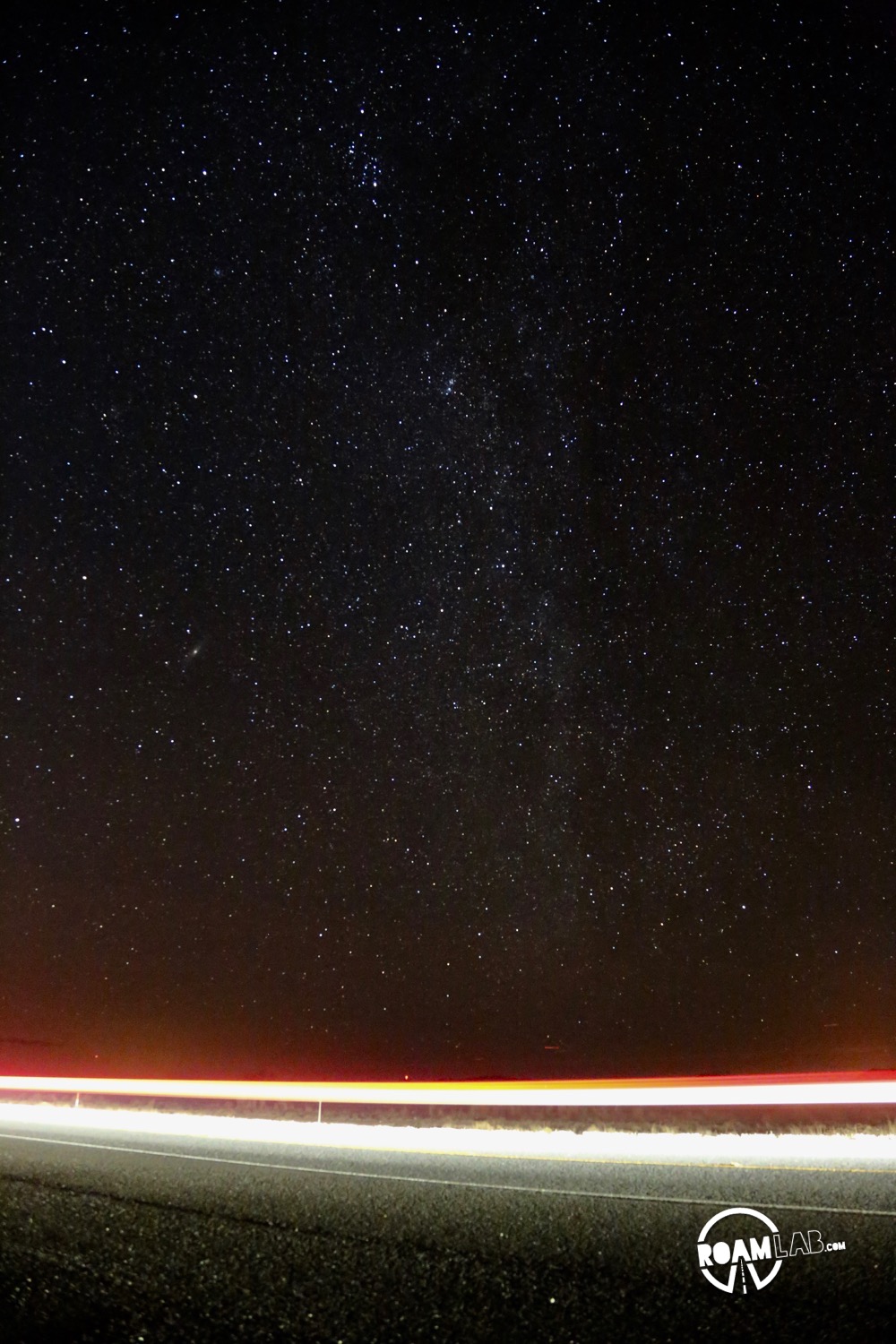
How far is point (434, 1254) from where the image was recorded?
4730mm

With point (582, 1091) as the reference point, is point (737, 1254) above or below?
below

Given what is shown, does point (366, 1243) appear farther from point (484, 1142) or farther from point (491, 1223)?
point (484, 1142)

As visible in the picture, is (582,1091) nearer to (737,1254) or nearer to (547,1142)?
(547,1142)

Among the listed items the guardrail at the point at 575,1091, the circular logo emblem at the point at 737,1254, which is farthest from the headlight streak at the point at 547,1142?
the circular logo emblem at the point at 737,1254

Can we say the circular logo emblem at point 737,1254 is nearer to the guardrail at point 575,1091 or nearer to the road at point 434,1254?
the road at point 434,1254

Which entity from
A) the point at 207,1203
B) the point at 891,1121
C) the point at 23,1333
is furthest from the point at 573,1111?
the point at 23,1333

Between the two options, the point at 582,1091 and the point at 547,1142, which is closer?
the point at 547,1142

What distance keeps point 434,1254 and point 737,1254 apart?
1228 mm

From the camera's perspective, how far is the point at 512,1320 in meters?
3.68

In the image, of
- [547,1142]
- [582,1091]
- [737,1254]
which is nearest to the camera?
[737,1254]

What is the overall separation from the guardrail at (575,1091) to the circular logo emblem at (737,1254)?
3476 millimetres

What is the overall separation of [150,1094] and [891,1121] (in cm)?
919

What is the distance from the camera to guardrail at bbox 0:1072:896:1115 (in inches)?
320

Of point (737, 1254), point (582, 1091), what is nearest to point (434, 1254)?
point (737, 1254)
